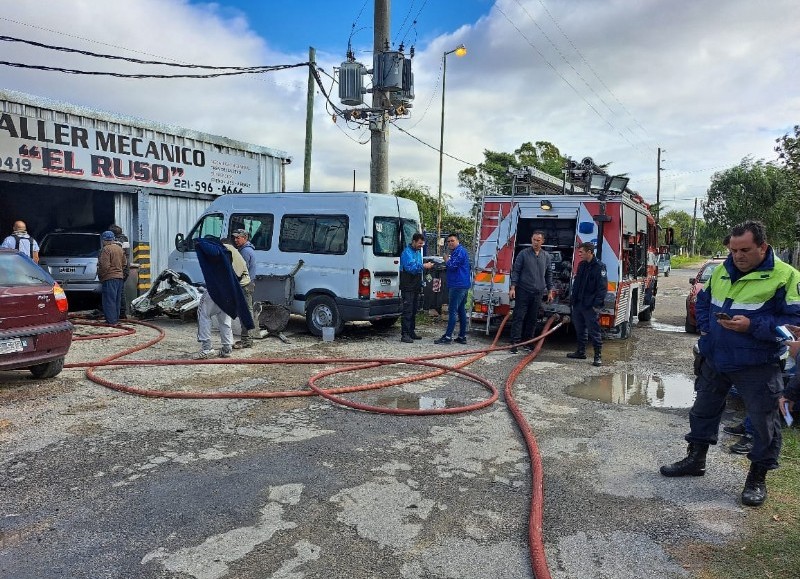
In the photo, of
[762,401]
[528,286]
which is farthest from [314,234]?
[762,401]

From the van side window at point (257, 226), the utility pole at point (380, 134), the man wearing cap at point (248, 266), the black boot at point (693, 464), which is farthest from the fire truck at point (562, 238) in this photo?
the black boot at point (693, 464)

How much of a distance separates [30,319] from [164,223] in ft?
Answer: 27.0

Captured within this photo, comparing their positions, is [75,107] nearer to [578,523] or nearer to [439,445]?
[439,445]

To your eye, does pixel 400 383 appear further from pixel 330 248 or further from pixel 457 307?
pixel 330 248

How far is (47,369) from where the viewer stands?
6430 mm

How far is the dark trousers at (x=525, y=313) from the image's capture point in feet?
29.5

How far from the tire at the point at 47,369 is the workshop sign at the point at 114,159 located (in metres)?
6.07

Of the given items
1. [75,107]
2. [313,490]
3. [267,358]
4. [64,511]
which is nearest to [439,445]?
[313,490]

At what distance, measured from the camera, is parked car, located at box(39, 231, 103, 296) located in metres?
11.5

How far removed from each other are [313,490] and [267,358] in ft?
13.7

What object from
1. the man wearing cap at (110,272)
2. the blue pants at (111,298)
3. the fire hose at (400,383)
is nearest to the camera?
the fire hose at (400,383)

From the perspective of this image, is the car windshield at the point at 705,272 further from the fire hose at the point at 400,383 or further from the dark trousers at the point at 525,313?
the dark trousers at the point at 525,313

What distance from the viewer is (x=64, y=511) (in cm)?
345

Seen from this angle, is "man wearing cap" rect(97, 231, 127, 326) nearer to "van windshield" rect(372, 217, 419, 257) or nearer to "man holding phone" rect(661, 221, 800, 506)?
"van windshield" rect(372, 217, 419, 257)
